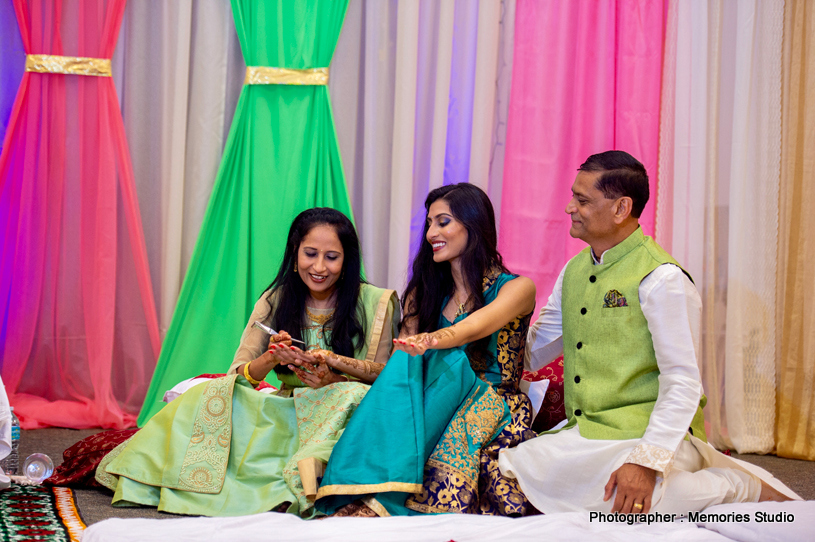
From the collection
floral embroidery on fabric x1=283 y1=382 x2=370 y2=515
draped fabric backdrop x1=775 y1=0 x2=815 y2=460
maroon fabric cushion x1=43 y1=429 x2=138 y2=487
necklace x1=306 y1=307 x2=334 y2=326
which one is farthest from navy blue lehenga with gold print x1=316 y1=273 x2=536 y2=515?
draped fabric backdrop x1=775 y1=0 x2=815 y2=460

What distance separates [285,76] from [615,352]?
2581 mm

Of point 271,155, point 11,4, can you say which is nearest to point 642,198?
point 271,155

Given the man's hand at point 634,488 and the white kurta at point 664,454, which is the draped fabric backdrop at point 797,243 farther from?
the man's hand at point 634,488

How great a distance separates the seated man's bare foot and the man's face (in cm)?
84

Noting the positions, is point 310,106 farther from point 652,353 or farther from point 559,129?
point 652,353

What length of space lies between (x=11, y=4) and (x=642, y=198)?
3.68 meters

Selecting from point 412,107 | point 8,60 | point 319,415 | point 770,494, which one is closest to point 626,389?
point 770,494

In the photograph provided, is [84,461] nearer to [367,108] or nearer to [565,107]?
[367,108]

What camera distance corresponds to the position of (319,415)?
2.45m

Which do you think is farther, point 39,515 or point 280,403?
point 280,403

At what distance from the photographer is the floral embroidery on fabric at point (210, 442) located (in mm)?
2371

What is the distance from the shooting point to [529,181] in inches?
157

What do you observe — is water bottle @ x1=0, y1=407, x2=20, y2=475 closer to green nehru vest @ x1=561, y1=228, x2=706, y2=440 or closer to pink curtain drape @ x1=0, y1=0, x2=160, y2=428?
pink curtain drape @ x1=0, y1=0, x2=160, y2=428

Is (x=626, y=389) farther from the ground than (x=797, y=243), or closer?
closer
